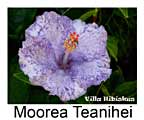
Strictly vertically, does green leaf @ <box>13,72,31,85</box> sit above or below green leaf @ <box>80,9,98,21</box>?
below

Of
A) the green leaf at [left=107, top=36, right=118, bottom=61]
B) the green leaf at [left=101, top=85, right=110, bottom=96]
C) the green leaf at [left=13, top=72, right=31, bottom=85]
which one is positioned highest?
the green leaf at [left=107, top=36, right=118, bottom=61]

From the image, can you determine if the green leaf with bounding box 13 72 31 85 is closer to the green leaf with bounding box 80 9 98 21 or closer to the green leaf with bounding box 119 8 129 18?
the green leaf with bounding box 80 9 98 21

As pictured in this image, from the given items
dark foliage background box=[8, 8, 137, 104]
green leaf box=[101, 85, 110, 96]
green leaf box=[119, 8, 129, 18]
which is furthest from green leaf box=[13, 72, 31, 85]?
green leaf box=[119, 8, 129, 18]

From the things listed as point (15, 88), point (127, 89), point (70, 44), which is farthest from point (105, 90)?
point (15, 88)

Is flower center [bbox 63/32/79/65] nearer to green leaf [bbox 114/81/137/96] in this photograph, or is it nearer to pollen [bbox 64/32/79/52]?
pollen [bbox 64/32/79/52]

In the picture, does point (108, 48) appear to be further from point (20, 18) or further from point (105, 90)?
point (20, 18)

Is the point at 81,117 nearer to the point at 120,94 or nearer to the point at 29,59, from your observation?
the point at 120,94

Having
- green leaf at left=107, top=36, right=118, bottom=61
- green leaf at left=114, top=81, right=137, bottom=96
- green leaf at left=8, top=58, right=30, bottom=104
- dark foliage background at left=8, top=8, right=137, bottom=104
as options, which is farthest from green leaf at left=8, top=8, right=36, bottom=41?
green leaf at left=114, top=81, right=137, bottom=96
